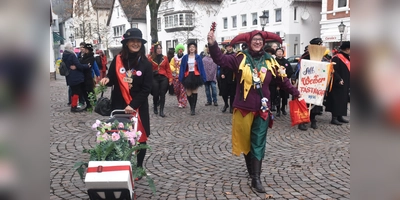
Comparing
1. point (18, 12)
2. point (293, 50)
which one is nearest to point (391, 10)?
point (18, 12)

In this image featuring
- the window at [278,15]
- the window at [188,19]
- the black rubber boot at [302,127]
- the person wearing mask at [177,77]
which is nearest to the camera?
the black rubber boot at [302,127]

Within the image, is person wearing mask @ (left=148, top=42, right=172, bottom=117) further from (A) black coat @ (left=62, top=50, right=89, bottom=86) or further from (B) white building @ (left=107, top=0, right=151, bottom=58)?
(B) white building @ (left=107, top=0, right=151, bottom=58)

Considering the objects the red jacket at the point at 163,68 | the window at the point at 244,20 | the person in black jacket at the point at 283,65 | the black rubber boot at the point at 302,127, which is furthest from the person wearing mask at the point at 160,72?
the window at the point at 244,20

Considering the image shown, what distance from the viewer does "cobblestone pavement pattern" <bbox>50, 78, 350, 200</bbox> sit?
446 cm

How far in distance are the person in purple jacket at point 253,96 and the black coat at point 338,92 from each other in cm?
407

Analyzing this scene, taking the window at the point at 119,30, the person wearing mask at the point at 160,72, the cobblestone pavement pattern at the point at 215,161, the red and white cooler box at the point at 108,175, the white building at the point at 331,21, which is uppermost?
the window at the point at 119,30

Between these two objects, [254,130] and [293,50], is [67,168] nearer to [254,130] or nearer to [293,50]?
[254,130]

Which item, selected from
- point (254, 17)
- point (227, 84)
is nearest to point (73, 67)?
point (227, 84)

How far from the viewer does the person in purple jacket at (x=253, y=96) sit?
4.38m

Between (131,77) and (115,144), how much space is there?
1.23 meters

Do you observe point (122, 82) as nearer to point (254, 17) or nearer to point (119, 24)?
point (254, 17)

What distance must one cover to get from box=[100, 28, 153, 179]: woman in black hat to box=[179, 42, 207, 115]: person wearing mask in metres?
5.29

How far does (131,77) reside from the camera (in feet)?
14.9

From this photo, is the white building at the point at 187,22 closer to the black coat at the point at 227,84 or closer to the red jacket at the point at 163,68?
the black coat at the point at 227,84
